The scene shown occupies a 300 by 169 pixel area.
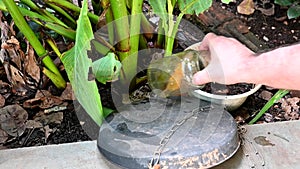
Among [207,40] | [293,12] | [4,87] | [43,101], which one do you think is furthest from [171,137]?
[293,12]

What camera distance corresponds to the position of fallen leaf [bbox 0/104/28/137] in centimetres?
161

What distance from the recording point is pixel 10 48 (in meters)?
1.57

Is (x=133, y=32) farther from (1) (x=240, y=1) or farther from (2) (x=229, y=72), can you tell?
(1) (x=240, y=1)

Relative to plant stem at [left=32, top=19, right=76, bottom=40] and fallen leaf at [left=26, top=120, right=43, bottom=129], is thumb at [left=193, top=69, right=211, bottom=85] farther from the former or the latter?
fallen leaf at [left=26, top=120, right=43, bottom=129]

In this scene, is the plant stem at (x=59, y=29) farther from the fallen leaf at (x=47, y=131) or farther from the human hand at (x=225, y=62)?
the human hand at (x=225, y=62)

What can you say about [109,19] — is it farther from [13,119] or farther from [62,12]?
[13,119]

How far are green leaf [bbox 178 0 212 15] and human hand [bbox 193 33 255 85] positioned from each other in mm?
105

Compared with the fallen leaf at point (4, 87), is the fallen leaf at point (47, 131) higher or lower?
lower

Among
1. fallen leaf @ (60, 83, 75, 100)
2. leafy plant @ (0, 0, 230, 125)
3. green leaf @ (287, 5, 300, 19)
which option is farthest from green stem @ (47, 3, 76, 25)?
green leaf @ (287, 5, 300, 19)

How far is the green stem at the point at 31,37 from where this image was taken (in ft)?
4.72

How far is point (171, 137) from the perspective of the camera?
1359 mm

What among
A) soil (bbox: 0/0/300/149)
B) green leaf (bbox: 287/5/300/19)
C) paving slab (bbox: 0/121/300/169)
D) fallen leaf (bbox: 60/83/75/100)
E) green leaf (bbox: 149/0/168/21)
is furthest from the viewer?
green leaf (bbox: 287/5/300/19)

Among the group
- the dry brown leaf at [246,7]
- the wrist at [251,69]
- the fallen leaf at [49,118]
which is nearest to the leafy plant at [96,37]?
the fallen leaf at [49,118]

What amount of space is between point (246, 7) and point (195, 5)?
2.37ft
